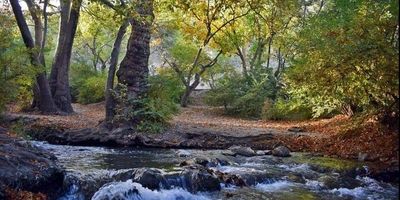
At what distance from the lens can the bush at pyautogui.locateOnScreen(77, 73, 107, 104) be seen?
90.0 ft

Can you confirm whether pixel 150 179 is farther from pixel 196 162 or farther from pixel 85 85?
pixel 85 85

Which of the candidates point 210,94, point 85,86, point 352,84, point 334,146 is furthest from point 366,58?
point 85,86

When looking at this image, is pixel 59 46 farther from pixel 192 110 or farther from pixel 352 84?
pixel 352 84

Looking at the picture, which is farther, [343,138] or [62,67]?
[62,67]

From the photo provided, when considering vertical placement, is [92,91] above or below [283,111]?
above

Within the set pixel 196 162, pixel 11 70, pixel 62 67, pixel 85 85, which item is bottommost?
pixel 196 162

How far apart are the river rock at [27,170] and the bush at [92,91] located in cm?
2001

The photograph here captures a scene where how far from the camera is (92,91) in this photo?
27.9 meters

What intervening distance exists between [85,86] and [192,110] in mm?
8093

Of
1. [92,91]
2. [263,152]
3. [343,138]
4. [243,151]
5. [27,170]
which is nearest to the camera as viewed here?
[27,170]

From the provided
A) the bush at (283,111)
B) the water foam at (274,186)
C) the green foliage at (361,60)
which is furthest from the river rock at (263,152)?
the bush at (283,111)

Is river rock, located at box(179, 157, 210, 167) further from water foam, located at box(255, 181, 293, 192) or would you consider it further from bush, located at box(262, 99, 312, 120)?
bush, located at box(262, 99, 312, 120)

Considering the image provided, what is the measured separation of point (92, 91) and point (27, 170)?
71.6 feet

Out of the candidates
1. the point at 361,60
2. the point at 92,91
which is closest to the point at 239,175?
the point at 361,60
